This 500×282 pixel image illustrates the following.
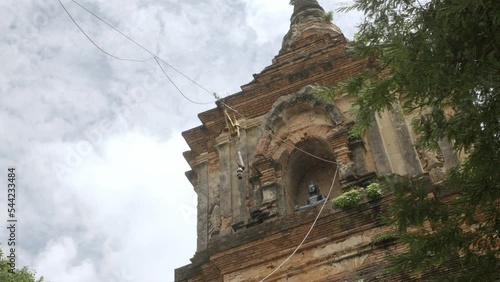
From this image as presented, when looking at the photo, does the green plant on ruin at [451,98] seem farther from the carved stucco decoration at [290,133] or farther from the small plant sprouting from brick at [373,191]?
A: the carved stucco decoration at [290,133]

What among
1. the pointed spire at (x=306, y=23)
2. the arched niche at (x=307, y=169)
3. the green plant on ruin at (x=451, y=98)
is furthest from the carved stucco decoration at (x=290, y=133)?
the green plant on ruin at (x=451, y=98)

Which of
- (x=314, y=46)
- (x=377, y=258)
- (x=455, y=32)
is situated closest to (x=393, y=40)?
(x=455, y=32)

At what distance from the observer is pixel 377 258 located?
6.96m

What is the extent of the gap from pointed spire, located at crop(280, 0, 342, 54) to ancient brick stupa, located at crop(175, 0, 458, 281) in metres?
1.39

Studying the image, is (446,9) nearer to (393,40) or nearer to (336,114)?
(393,40)

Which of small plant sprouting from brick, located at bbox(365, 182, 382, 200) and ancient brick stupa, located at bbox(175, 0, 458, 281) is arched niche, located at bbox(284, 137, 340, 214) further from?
small plant sprouting from brick, located at bbox(365, 182, 382, 200)

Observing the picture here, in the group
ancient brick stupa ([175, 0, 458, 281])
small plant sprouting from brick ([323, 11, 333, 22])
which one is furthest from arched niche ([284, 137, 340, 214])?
small plant sprouting from brick ([323, 11, 333, 22])

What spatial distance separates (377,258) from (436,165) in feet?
5.80

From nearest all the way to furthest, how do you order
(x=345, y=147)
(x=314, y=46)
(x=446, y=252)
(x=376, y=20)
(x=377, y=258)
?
(x=446, y=252) < (x=376, y=20) < (x=377, y=258) < (x=345, y=147) < (x=314, y=46)

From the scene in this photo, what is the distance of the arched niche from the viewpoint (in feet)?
30.7

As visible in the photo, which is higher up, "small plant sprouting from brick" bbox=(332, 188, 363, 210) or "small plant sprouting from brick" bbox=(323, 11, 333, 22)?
"small plant sprouting from brick" bbox=(323, 11, 333, 22)

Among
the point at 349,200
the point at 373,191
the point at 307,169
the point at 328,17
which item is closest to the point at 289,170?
the point at 307,169

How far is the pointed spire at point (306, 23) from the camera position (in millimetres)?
13008

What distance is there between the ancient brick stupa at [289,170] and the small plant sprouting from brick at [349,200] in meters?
0.11
